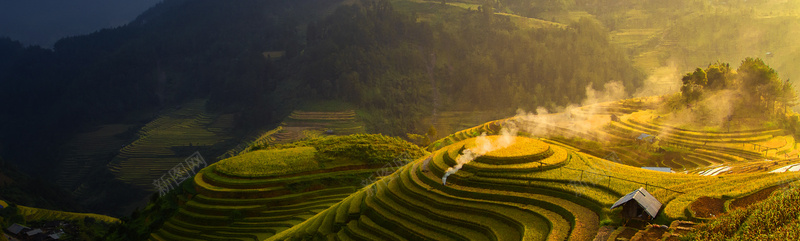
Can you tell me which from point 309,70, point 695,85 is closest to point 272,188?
point 695,85

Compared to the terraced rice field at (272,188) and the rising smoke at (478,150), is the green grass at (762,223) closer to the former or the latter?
the rising smoke at (478,150)

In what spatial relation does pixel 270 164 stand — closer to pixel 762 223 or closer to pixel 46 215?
pixel 762 223

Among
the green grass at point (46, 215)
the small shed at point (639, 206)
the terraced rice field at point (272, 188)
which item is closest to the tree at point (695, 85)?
the terraced rice field at point (272, 188)

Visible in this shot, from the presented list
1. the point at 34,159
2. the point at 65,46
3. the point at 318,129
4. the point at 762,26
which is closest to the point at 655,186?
the point at 318,129

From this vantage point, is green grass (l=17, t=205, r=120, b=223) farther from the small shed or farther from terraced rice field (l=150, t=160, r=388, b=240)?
the small shed

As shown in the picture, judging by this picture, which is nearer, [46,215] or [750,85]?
[750,85]

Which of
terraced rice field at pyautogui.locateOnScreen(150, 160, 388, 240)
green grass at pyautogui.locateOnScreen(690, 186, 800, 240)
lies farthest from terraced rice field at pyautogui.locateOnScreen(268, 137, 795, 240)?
terraced rice field at pyautogui.locateOnScreen(150, 160, 388, 240)
